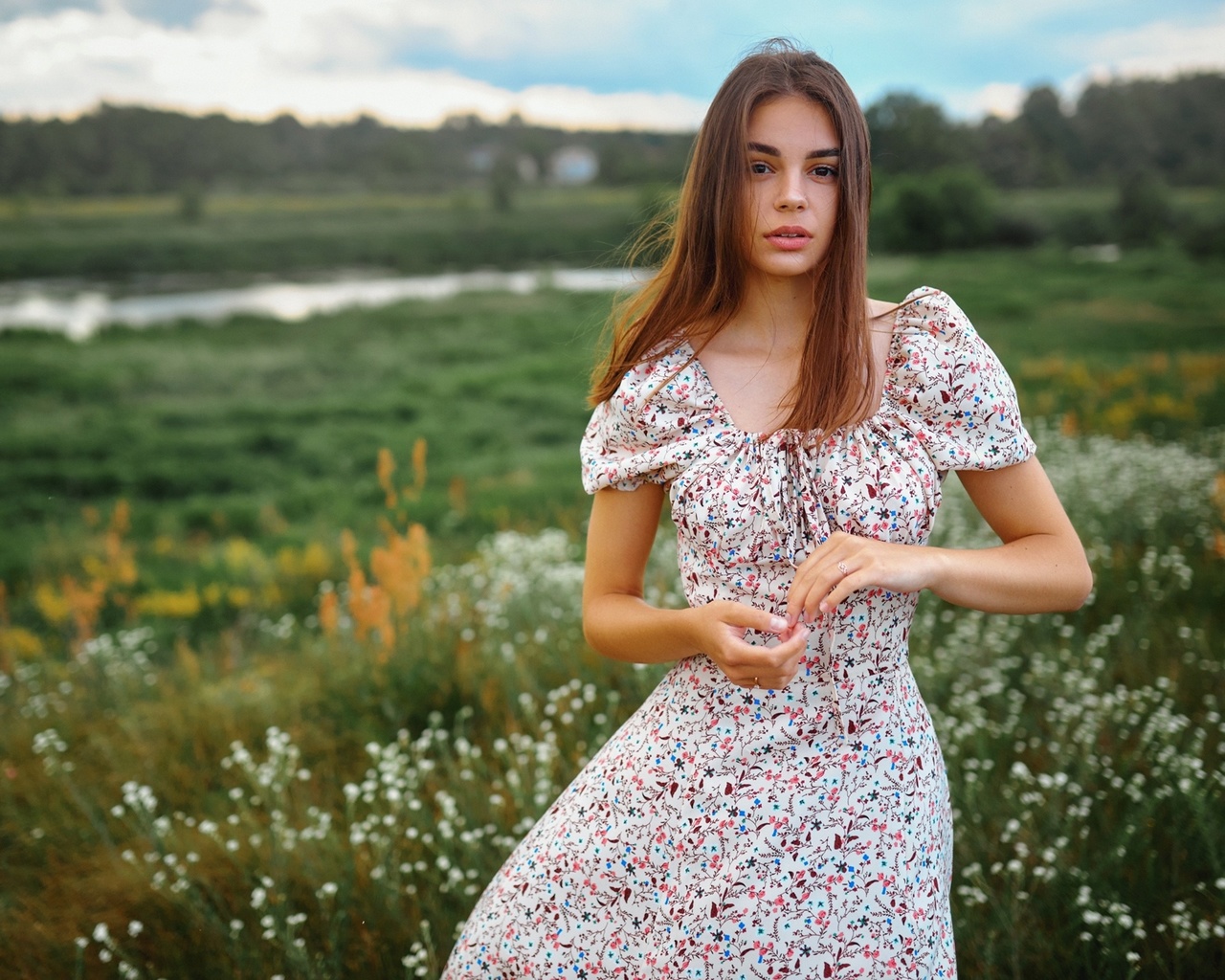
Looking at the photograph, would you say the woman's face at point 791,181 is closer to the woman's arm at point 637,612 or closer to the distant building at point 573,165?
the woman's arm at point 637,612

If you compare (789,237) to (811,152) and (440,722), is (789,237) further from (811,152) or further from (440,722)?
(440,722)

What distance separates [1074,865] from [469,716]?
2016mm

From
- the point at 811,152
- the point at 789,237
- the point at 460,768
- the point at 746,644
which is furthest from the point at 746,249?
the point at 460,768

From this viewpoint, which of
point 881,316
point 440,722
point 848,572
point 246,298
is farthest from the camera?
point 246,298

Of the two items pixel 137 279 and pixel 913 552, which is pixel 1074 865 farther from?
pixel 137 279

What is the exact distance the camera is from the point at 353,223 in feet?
43.9

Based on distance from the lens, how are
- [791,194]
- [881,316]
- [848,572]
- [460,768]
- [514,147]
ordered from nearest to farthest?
[848,572]
[791,194]
[881,316]
[460,768]
[514,147]

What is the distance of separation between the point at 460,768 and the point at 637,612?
1.83 metres

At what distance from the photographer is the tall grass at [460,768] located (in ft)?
7.91

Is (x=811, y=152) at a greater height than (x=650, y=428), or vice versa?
(x=811, y=152)

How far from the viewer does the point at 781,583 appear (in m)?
1.60

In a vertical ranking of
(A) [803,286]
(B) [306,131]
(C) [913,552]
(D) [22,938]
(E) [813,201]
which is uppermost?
(B) [306,131]

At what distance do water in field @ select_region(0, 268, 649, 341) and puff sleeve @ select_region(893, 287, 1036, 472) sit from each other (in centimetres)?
→ 807

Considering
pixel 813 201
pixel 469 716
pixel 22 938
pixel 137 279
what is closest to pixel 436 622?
pixel 469 716
